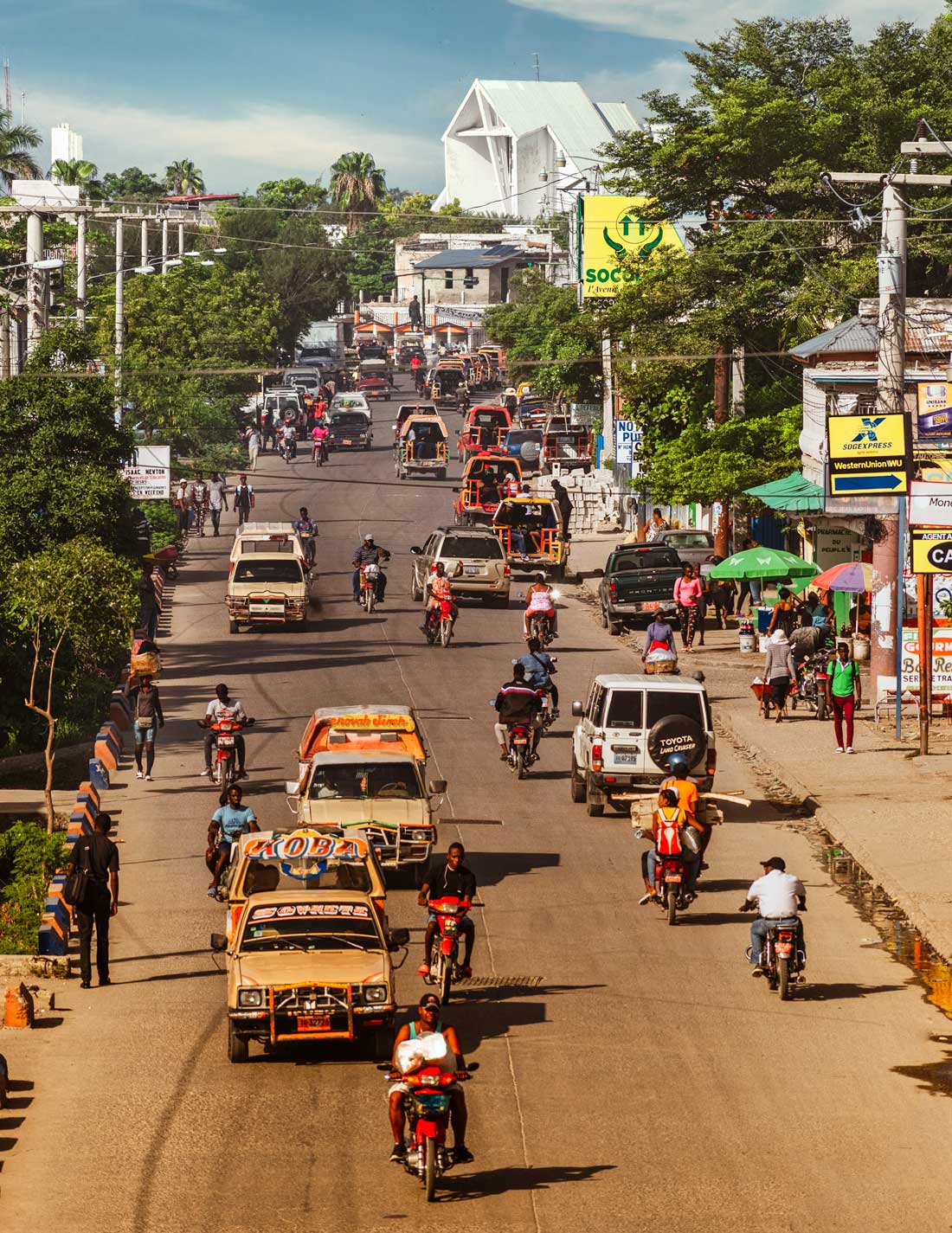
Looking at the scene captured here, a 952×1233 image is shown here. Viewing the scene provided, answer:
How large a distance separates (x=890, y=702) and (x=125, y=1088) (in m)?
21.5

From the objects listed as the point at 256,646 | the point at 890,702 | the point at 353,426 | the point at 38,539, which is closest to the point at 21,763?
the point at 38,539

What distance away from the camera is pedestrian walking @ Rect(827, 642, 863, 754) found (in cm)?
2950

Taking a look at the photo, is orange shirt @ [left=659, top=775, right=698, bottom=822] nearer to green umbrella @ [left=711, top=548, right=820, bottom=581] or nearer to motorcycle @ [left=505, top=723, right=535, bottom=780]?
motorcycle @ [left=505, top=723, right=535, bottom=780]

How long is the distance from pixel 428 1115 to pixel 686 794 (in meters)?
8.66

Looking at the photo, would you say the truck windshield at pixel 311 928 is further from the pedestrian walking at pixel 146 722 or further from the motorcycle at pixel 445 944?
the pedestrian walking at pixel 146 722

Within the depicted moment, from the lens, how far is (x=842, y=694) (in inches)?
1166

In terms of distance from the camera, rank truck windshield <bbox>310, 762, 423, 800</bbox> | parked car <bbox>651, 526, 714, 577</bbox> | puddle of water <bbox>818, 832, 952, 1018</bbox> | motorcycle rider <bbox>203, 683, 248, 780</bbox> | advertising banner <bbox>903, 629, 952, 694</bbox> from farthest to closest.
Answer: parked car <bbox>651, 526, 714, 577</bbox>, advertising banner <bbox>903, 629, 952, 694</bbox>, motorcycle rider <bbox>203, 683, 248, 780</bbox>, truck windshield <bbox>310, 762, 423, 800</bbox>, puddle of water <bbox>818, 832, 952, 1018</bbox>

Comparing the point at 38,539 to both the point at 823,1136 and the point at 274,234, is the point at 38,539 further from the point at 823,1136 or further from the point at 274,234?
the point at 274,234

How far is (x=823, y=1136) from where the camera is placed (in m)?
13.8

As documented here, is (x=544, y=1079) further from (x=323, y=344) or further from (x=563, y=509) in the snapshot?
(x=323, y=344)

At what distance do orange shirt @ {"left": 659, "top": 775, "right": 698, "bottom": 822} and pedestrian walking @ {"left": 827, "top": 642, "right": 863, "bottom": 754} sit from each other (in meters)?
9.07

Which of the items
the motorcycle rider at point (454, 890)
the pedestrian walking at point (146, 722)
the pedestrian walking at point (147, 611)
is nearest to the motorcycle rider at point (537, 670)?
the pedestrian walking at point (146, 722)

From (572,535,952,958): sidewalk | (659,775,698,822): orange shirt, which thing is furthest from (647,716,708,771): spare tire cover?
(659,775,698,822): orange shirt

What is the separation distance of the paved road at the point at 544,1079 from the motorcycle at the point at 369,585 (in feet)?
65.9
